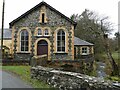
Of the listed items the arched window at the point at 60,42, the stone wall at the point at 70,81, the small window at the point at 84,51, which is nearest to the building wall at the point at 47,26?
the arched window at the point at 60,42

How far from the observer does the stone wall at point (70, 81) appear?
9.29 meters

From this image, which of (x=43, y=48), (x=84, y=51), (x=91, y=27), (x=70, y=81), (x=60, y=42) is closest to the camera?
(x=70, y=81)

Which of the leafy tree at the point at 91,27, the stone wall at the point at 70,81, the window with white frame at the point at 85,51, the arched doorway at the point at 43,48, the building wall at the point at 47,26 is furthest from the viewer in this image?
the leafy tree at the point at 91,27

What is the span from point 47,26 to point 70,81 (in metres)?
21.6

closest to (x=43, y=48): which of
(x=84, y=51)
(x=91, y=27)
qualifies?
(x=84, y=51)

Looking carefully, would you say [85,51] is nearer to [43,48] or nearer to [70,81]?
[43,48]

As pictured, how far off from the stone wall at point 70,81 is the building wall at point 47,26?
653 inches

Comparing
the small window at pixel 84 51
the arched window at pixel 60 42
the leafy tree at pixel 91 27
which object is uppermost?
the leafy tree at pixel 91 27

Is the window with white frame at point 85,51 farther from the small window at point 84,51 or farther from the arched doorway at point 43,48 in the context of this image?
the arched doorway at point 43,48

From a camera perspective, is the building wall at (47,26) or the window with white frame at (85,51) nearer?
the building wall at (47,26)

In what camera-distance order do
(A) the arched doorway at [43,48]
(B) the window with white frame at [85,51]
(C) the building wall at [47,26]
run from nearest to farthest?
1. (C) the building wall at [47,26]
2. (A) the arched doorway at [43,48]
3. (B) the window with white frame at [85,51]

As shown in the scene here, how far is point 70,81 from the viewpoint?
37.1 ft

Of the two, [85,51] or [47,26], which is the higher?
[47,26]

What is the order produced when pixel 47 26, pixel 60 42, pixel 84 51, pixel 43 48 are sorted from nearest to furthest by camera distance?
pixel 60 42
pixel 47 26
pixel 43 48
pixel 84 51
